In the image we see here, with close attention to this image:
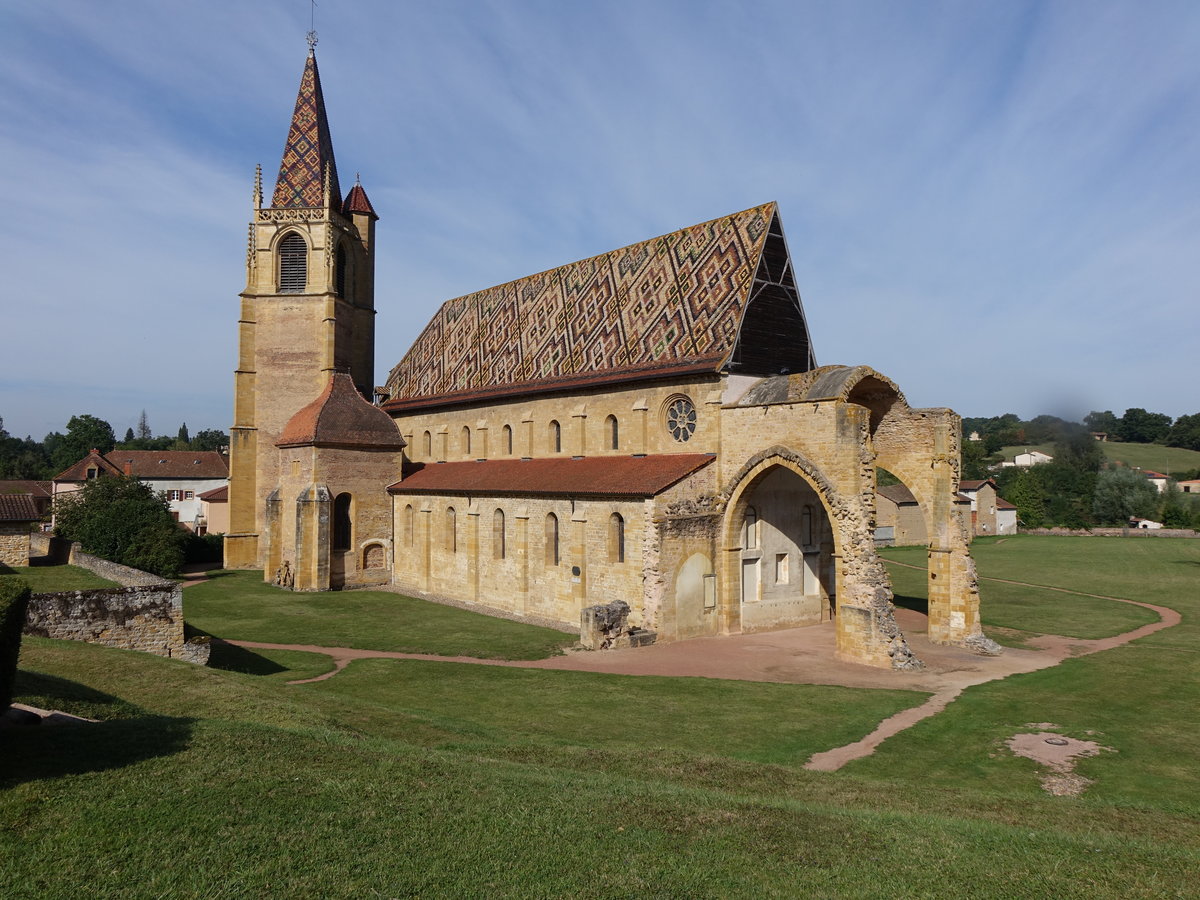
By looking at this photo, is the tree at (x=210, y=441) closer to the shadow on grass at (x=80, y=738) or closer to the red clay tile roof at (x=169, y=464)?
the red clay tile roof at (x=169, y=464)

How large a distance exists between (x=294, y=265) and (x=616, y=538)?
27.6 meters

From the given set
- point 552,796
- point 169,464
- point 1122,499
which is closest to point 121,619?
point 552,796

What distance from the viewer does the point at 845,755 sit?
14.1 m

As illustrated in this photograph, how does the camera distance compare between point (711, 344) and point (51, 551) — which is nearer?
point (711, 344)

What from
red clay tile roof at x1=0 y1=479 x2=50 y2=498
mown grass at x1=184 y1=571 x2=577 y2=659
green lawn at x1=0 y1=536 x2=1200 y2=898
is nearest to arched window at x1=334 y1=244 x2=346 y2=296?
mown grass at x1=184 y1=571 x2=577 y2=659

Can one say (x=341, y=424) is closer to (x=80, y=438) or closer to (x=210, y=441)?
(x=80, y=438)

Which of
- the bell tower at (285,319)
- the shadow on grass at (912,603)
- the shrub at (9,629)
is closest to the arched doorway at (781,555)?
the shadow on grass at (912,603)

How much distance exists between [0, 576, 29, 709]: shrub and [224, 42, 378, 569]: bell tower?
111ft

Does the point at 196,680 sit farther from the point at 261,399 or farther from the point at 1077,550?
the point at 1077,550

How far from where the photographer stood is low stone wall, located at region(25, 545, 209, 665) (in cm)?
1691

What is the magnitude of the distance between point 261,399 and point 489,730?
32999 millimetres

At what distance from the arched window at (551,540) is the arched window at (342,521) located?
12693 mm

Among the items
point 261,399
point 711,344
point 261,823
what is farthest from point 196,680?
point 261,399

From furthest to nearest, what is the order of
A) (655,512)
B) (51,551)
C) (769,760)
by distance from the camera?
(51,551) < (655,512) < (769,760)
